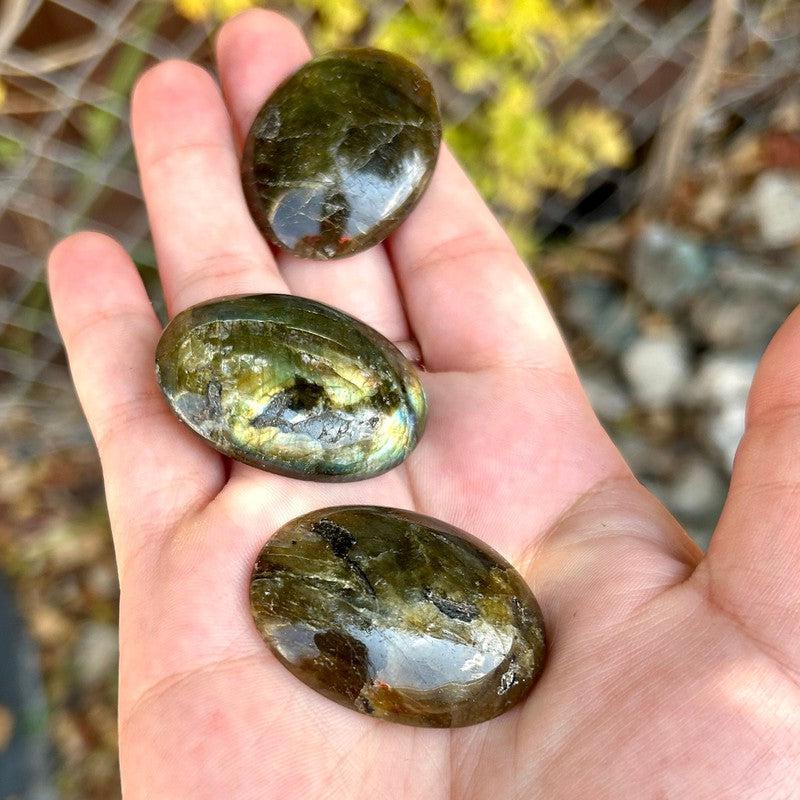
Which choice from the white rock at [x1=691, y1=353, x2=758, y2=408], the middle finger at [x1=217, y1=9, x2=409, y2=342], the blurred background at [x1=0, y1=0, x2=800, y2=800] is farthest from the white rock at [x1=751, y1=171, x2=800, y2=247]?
the middle finger at [x1=217, y1=9, x2=409, y2=342]

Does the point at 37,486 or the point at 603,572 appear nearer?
the point at 603,572

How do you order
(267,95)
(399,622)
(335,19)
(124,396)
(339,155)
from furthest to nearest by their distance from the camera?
(335,19), (267,95), (339,155), (124,396), (399,622)

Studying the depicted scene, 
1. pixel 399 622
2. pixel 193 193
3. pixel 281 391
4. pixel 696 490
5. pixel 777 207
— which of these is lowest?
pixel 696 490

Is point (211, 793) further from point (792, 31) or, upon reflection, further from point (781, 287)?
point (792, 31)

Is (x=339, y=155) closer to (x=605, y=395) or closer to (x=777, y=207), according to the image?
(x=605, y=395)

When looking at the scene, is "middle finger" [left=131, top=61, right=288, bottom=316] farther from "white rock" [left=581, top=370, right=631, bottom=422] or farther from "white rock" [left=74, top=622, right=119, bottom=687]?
"white rock" [left=581, top=370, right=631, bottom=422]

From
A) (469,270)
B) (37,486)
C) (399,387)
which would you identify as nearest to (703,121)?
(469,270)

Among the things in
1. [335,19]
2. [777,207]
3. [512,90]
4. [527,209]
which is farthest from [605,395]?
[335,19]
